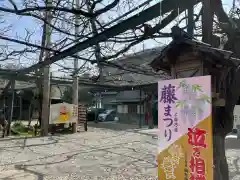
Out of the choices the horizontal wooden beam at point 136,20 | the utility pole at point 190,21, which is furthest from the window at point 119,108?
the utility pole at point 190,21

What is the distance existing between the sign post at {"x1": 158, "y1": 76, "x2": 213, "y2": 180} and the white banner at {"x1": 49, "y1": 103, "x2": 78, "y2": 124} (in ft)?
40.5

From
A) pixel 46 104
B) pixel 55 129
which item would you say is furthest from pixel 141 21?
pixel 55 129

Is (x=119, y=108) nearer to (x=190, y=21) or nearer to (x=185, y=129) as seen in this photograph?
(x=190, y=21)

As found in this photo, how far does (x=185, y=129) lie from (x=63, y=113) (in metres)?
13.0

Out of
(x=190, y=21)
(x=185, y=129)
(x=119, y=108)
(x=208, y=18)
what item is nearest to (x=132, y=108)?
(x=119, y=108)

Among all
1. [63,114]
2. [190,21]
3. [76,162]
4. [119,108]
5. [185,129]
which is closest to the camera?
[185,129]

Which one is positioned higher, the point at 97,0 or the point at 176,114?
the point at 97,0

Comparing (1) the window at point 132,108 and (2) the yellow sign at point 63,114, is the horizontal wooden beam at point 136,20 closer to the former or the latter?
(2) the yellow sign at point 63,114

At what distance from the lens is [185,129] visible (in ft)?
9.07

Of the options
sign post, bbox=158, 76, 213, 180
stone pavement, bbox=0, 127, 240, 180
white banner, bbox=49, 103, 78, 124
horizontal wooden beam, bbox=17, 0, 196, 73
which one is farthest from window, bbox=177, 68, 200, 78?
white banner, bbox=49, 103, 78, 124

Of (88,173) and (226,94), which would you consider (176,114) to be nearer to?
(226,94)

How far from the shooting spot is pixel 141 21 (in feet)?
12.2

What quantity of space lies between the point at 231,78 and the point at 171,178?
1431mm

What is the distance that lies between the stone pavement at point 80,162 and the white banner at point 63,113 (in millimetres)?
3694
